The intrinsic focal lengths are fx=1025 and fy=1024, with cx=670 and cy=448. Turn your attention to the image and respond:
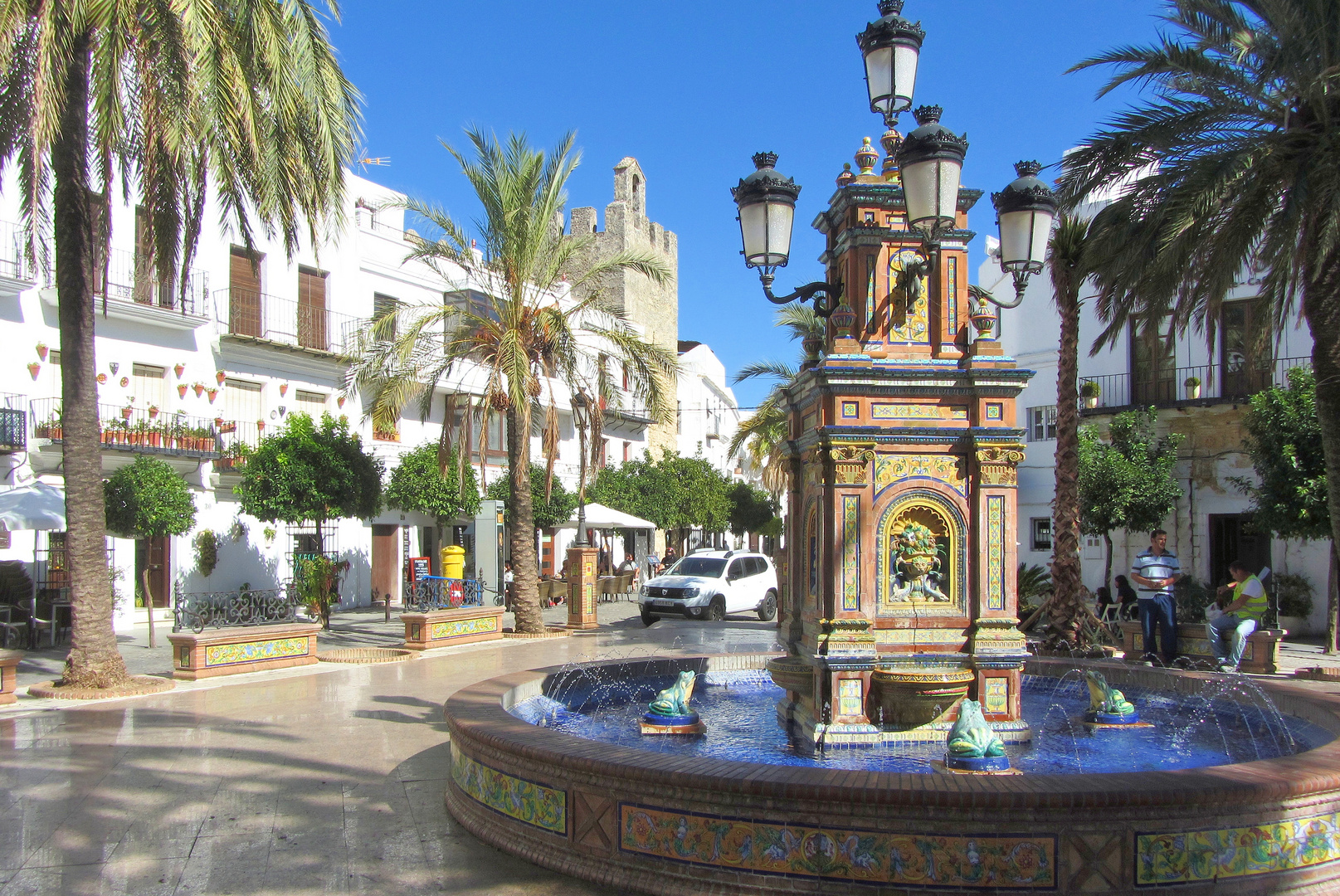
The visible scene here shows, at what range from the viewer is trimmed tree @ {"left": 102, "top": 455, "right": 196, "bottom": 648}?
55.7 feet

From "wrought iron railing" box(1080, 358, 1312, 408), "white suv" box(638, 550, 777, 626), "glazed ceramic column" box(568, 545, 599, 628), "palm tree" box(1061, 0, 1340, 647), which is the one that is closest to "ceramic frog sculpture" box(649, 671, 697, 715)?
"palm tree" box(1061, 0, 1340, 647)

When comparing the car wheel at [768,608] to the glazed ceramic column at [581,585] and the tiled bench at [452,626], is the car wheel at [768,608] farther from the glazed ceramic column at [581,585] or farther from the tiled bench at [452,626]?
the tiled bench at [452,626]

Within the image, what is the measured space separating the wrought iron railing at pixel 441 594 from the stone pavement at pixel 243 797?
16.4 feet

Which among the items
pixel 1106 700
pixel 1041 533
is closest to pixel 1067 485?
pixel 1106 700

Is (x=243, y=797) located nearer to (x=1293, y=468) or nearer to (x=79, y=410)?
(x=79, y=410)

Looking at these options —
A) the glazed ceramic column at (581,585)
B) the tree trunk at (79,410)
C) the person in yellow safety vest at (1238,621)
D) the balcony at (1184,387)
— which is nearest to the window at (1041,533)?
the balcony at (1184,387)

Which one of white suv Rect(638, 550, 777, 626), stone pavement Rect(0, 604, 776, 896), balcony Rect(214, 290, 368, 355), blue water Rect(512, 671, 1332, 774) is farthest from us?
balcony Rect(214, 290, 368, 355)

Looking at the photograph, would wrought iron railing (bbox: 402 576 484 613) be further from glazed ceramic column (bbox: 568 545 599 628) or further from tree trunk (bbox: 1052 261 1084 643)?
tree trunk (bbox: 1052 261 1084 643)

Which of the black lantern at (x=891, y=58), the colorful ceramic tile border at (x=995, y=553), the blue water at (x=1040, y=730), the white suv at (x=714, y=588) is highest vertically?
the black lantern at (x=891, y=58)

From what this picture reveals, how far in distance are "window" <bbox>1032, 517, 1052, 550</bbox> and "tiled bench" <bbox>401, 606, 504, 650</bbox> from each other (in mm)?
15497

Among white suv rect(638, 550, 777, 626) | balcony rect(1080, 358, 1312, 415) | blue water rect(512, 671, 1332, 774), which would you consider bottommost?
white suv rect(638, 550, 777, 626)

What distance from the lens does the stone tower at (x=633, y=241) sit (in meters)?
52.7

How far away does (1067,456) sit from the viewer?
50.2 feet

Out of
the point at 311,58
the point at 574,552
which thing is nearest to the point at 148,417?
the point at 574,552
